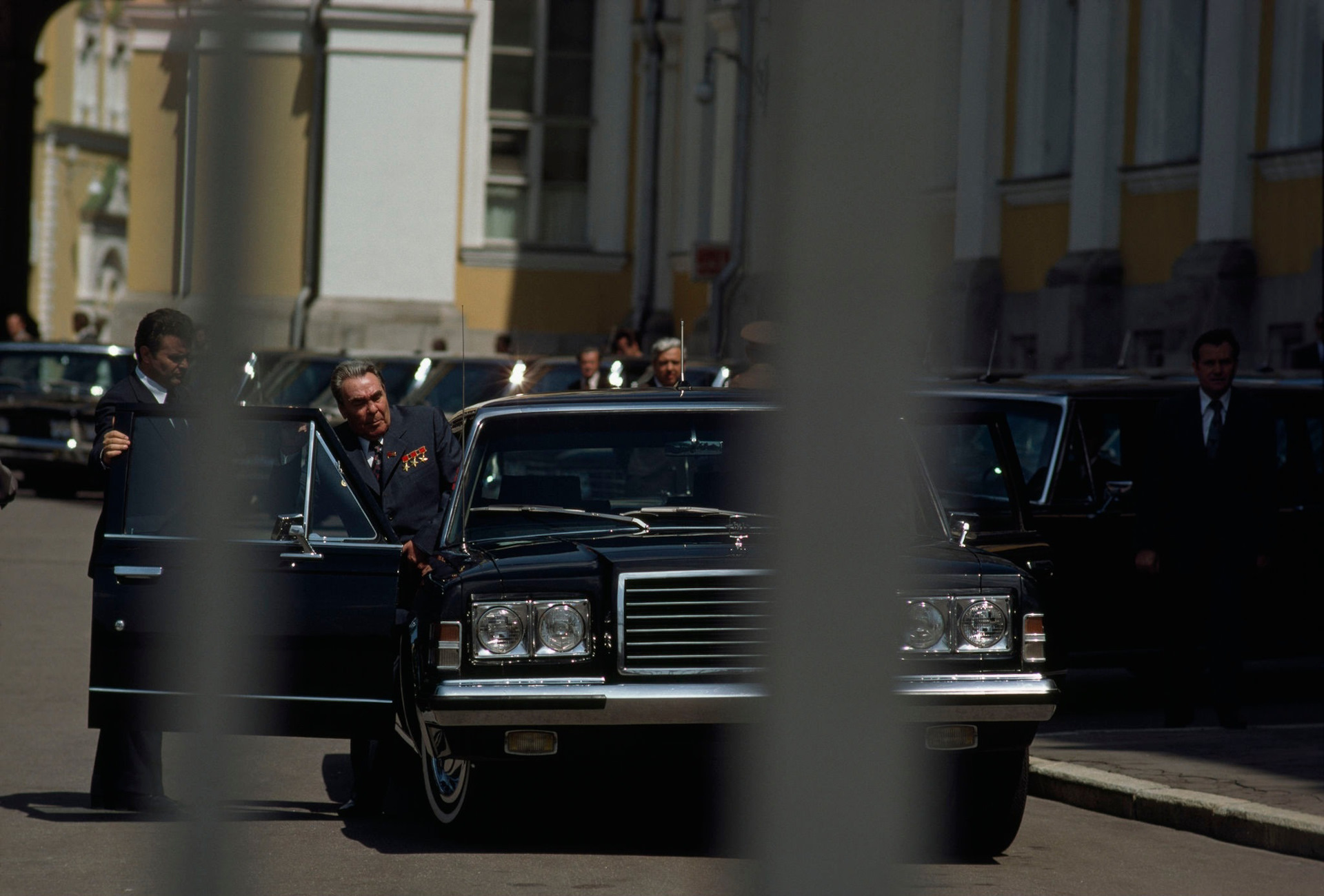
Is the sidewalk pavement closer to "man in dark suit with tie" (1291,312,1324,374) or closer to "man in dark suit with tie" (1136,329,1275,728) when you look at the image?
"man in dark suit with tie" (1136,329,1275,728)

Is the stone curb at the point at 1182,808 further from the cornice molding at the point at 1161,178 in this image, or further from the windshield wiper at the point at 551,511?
the cornice molding at the point at 1161,178

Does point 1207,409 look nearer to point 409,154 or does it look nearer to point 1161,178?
point 1161,178

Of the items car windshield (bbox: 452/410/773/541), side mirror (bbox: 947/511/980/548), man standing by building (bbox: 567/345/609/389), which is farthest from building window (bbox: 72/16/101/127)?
side mirror (bbox: 947/511/980/548)

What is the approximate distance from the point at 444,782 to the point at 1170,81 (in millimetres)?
15600

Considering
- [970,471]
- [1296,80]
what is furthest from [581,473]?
[1296,80]

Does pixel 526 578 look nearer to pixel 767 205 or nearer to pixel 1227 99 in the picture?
pixel 767 205

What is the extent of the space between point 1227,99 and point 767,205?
19516 mm

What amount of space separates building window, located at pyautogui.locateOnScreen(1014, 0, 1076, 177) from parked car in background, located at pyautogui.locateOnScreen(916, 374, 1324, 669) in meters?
10.8

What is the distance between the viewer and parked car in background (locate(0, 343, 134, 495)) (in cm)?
2506

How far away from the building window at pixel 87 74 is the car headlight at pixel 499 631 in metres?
79.4

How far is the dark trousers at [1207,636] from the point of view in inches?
381

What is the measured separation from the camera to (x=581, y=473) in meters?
7.50

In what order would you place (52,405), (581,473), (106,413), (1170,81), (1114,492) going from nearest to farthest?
(106,413) → (581,473) → (1114,492) → (1170,81) → (52,405)

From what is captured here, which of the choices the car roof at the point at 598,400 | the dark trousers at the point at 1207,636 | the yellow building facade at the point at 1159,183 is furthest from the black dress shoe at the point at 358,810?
the yellow building facade at the point at 1159,183
